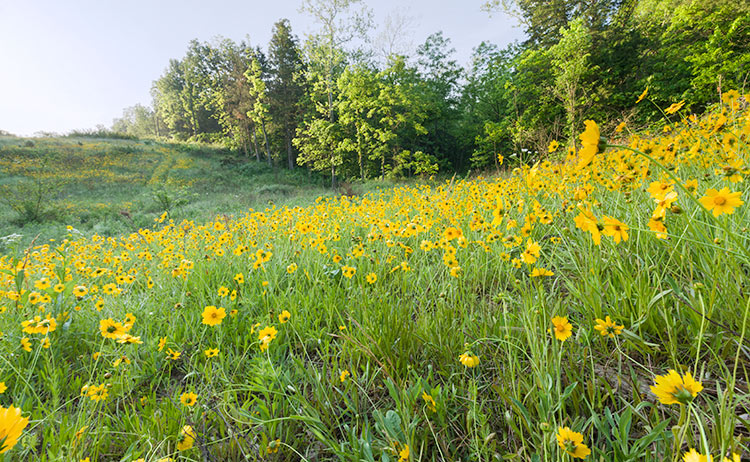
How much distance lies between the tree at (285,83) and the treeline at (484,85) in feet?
0.25

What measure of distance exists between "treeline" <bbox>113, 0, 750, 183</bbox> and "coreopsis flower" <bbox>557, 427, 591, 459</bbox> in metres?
7.41

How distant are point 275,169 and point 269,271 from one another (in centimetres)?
2011

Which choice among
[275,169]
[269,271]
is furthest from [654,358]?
[275,169]

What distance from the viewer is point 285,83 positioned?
19.5 meters

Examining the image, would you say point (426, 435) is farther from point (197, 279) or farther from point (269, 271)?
point (197, 279)

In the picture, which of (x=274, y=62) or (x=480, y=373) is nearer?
(x=480, y=373)

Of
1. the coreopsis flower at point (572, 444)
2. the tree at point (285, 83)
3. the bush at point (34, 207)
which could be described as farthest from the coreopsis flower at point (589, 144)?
the tree at point (285, 83)

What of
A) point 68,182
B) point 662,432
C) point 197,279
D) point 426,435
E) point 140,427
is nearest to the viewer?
point 662,432

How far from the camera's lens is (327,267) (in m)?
2.01

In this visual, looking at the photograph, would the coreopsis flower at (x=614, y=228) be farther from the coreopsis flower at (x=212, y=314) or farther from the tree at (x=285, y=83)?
the tree at (x=285, y=83)

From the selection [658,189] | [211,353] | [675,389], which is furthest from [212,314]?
[658,189]

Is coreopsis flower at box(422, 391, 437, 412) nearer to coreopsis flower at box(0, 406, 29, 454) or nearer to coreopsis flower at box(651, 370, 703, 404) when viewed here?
coreopsis flower at box(651, 370, 703, 404)

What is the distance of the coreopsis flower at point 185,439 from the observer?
2.49 ft

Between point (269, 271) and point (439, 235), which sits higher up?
point (439, 235)
